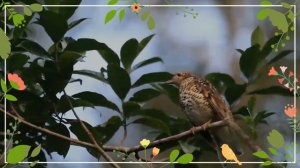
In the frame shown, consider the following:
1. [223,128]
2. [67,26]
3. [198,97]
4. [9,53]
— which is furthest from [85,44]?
[198,97]

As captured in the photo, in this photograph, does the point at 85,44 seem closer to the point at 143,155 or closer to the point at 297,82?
the point at 143,155

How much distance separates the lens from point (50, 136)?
1588 millimetres

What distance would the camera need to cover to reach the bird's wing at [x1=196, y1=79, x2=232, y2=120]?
1818mm

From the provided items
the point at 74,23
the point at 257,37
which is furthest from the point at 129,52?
the point at 257,37

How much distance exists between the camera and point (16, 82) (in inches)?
60.0

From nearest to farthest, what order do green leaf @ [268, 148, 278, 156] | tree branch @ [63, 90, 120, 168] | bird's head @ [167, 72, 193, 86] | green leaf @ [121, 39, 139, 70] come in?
green leaf @ [268, 148, 278, 156]
tree branch @ [63, 90, 120, 168]
green leaf @ [121, 39, 139, 70]
bird's head @ [167, 72, 193, 86]

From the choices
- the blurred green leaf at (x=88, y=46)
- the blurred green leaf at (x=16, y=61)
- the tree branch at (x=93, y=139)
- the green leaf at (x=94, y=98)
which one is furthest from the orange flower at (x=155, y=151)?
the blurred green leaf at (x=16, y=61)

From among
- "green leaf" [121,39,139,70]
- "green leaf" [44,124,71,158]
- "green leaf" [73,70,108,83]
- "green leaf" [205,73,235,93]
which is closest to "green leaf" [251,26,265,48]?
"green leaf" [205,73,235,93]

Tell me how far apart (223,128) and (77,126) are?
0.44m

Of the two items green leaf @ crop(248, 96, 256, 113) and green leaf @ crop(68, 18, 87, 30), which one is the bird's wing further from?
green leaf @ crop(68, 18, 87, 30)

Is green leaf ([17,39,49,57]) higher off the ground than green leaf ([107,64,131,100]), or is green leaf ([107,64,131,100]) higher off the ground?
green leaf ([17,39,49,57])

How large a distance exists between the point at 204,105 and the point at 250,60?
374mm

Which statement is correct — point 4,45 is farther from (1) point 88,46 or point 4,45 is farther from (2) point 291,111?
(2) point 291,111

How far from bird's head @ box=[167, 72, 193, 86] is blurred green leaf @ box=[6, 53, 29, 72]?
0.49 metres
